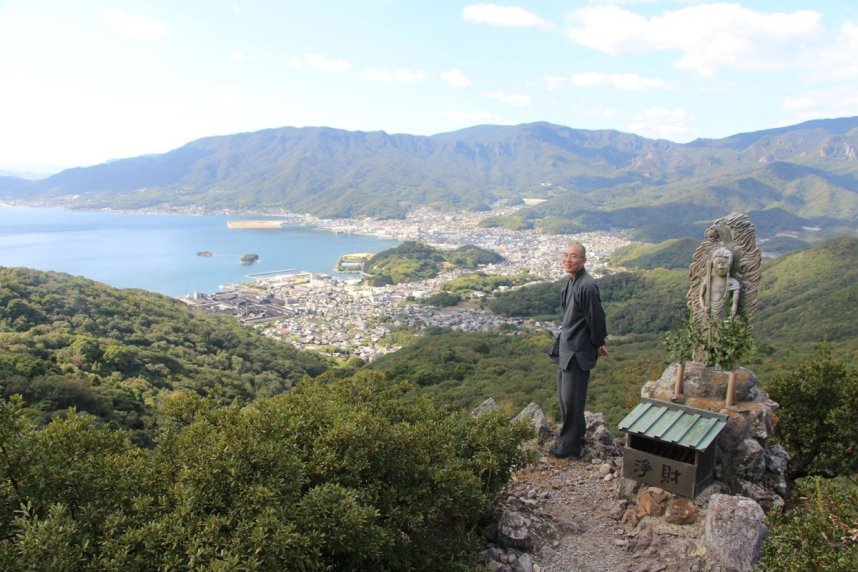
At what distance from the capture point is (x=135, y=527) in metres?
2.97

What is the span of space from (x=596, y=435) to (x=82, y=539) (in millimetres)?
5617

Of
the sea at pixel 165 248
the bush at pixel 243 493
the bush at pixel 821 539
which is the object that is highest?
the bush at pixel 243 493

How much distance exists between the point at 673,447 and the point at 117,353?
1963cm

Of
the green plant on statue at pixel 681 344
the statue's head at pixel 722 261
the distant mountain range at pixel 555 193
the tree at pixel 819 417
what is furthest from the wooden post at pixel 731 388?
the distant mountain range at pixel 555 193

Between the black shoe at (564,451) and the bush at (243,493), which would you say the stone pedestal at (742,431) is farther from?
the bush at (243,493)

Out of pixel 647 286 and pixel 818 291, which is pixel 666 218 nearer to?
pixel 647 286

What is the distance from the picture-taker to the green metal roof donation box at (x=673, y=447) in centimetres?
482

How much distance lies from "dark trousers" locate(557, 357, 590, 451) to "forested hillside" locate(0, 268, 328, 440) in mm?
7654

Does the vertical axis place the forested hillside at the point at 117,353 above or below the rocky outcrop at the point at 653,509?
below

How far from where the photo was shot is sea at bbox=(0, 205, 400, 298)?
62688mm

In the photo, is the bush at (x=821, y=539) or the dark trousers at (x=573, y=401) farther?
the dark trousers at (x=573, y=401)

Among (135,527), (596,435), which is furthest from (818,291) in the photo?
(135,527)

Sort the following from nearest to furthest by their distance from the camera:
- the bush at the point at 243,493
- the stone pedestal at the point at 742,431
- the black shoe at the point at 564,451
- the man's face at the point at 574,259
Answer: the bush at the point at 243,493 < the stone pedestal at the point at 742,431 < the man's face at the point at 574,259 < the black shoe at the point at 564,451

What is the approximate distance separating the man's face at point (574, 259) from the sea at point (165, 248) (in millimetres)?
53672
